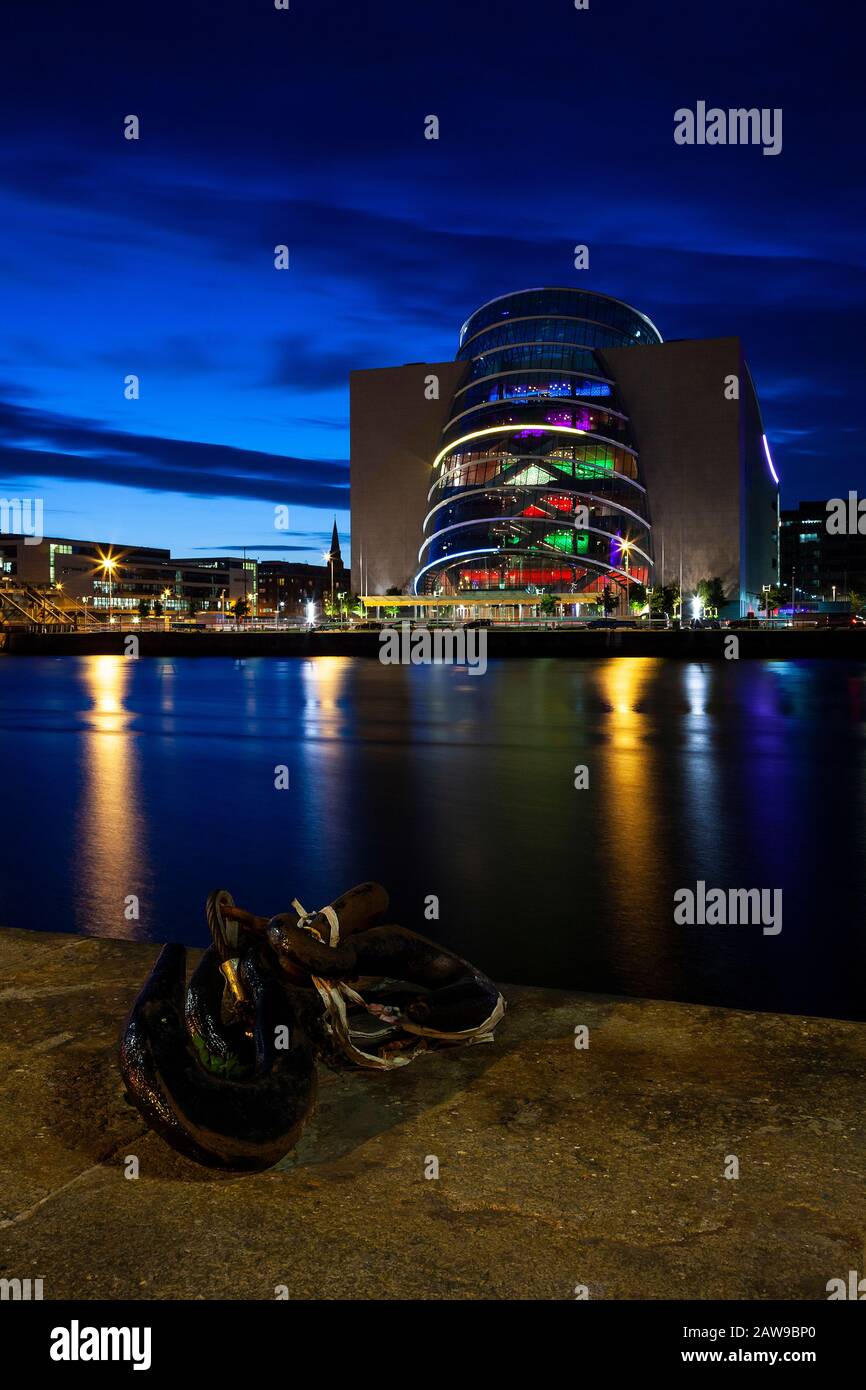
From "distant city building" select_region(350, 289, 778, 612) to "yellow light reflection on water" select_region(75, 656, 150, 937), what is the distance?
76.6 metres

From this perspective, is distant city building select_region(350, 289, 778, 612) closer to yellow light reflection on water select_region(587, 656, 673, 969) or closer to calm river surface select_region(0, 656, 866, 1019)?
calm river surface select_region(0, 656, 866, 1019)

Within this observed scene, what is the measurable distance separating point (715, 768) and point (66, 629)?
99291 millimetres

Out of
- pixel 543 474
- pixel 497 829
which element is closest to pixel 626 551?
pixel 543 474

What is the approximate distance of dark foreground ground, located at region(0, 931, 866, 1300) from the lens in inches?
121

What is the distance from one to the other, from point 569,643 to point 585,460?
30.8 meters

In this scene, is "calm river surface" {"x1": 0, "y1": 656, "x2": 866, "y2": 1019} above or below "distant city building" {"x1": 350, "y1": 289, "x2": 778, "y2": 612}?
below

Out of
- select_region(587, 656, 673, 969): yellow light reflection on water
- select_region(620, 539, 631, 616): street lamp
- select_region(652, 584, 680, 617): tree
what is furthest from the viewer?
select_region(620, 539, 631, 616): street lamp

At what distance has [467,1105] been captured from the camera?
13.5 ft

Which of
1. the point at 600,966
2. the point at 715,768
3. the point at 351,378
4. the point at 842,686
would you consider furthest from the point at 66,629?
the point at 600,966

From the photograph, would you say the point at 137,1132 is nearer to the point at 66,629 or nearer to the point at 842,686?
the point at 842,686

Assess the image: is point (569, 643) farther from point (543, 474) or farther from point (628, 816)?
point (628, 816)

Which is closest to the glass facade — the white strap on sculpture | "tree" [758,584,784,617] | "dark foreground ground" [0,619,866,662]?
"dark foreground ground" [0,619,866,662]

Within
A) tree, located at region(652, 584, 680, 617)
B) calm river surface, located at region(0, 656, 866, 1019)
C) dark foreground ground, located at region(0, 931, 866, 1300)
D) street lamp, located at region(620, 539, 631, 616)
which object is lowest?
calm river surface, located at region(0, 656, 866, 1019)
